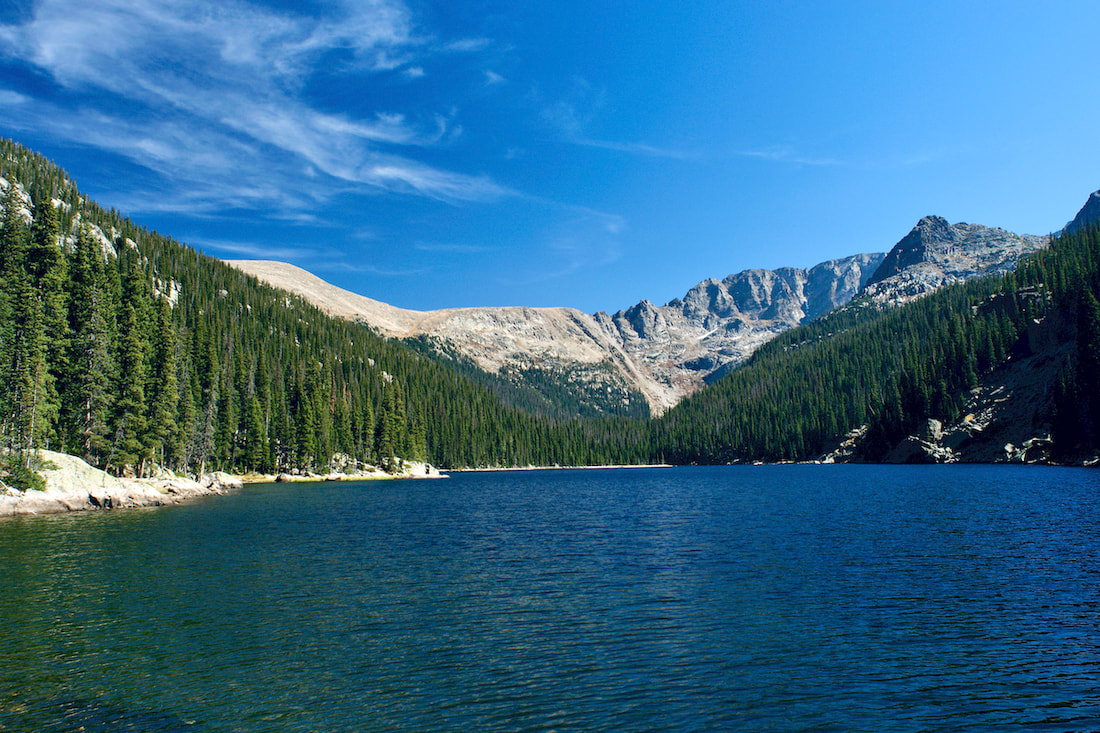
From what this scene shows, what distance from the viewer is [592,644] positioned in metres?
21.6

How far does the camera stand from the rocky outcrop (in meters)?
60.4

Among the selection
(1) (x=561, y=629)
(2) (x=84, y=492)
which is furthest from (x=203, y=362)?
(1) (x=561, y=629)

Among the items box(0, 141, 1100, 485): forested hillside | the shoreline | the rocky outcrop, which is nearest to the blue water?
the shoreline

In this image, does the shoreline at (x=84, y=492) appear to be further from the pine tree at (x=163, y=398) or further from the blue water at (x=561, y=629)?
the blue water at (x=561, y=629)

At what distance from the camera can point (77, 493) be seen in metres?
66.6

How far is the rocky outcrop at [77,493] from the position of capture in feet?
198

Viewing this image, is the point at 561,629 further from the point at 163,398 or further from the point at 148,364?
the point at 148,364

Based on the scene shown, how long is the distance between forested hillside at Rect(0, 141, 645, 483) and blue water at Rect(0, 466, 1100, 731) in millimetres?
31177

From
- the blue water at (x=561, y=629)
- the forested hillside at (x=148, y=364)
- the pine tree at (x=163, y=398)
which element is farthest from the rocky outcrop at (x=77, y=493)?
the blue water at (x=561, y=629)

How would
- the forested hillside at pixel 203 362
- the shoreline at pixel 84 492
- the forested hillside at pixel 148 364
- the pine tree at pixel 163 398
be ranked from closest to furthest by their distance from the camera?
the shoreline at pixel 84 492 → the forested hillside at pixel 148 364 → the forested hillside at pixel 203 362 → the pine tree at pixel 163 398

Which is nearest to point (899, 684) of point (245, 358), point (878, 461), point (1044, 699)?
point (1044, 699)

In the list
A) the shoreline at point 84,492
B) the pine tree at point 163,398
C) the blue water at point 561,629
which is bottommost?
the blue water at point 561,629

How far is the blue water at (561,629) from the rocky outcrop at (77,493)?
16502 millimetres

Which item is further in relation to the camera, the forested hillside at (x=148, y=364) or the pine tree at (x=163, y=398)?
the pine tree at (x=163, y=398)
